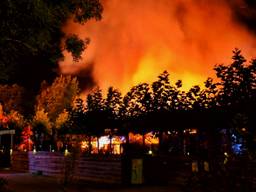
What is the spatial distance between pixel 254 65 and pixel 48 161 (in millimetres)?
14130

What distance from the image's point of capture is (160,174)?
21812 mm

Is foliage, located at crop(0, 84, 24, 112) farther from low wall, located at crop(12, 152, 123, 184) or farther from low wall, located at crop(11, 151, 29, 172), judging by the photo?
low wall, located at crop(12, 152, 123, 184)

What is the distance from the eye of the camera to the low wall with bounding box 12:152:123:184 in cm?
2230

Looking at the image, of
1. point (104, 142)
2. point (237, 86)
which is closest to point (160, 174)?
point (237, 86)

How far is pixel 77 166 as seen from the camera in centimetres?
2608

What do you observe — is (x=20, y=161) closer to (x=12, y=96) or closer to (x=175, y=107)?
(x=175, y=107)

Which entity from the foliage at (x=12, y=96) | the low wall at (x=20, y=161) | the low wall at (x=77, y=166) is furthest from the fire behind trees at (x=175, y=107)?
the foliage at (x=12, y=96)

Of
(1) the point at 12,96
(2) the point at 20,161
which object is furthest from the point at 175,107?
(1) the point at 12,96

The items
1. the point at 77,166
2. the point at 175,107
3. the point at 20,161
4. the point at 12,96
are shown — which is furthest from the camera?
the point at 12,96

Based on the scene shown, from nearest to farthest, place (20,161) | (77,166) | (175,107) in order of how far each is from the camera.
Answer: (175,107) → (77,166) → (20,161)

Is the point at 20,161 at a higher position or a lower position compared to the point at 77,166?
higher

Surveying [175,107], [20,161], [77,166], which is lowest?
[77,166]

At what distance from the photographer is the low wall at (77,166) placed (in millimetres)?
22297

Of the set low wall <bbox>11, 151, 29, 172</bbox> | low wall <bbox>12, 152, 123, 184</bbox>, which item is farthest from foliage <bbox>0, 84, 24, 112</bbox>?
low wall <bbox>12, 152, 123, 184</bbox>
